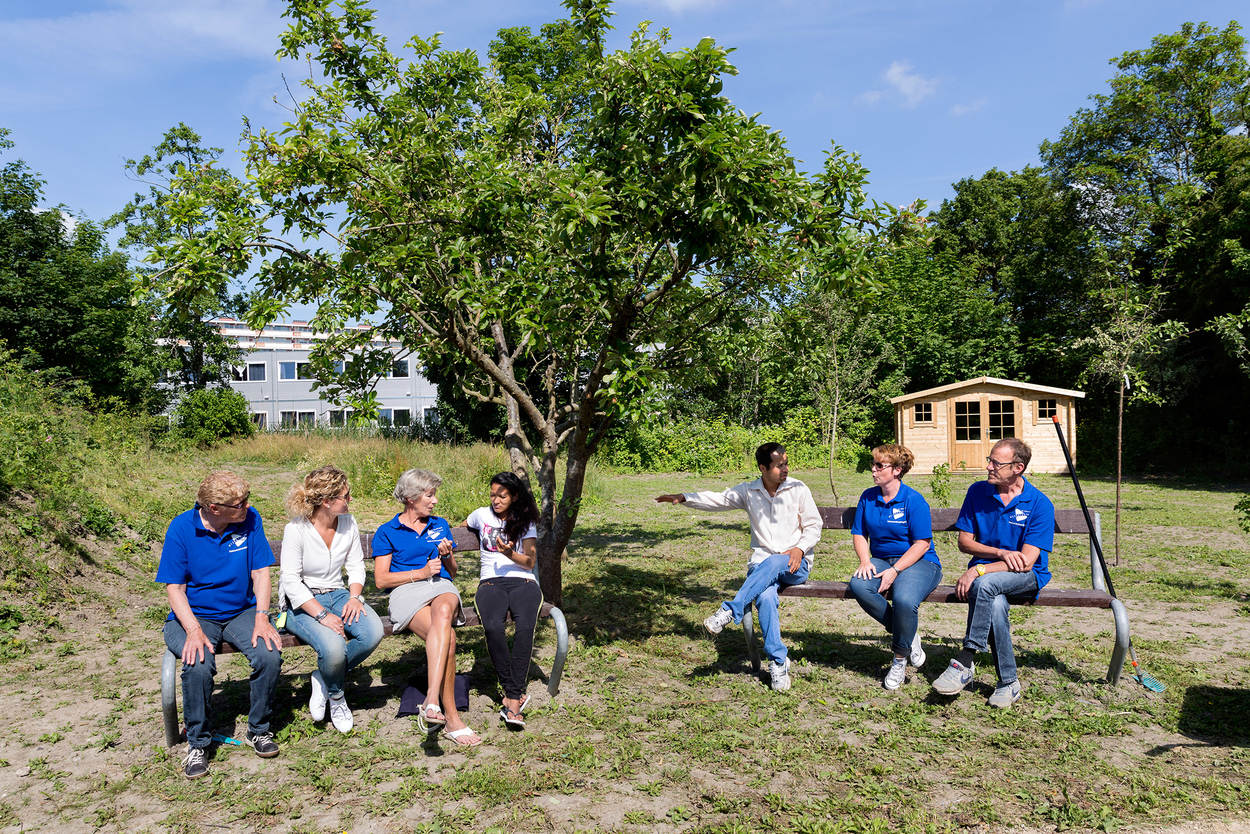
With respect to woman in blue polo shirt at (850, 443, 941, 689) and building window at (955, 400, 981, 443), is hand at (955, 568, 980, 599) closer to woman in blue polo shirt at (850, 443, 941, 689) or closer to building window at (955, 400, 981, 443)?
woman in blue polo shirt at (850, 443, 941, 689)

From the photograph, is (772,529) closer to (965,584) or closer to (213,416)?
(965,584)

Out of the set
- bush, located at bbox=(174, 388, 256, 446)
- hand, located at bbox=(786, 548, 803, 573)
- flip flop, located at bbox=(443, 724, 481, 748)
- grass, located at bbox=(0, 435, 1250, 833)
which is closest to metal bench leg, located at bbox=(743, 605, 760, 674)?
grass, located at bbox=(0, 435, 1250, 833)

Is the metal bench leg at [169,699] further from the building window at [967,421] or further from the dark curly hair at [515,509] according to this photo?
the building window at [967,421]

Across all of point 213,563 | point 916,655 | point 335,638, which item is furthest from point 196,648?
point 916,655

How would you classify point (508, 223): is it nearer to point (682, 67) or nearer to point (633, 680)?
point (682, 67)

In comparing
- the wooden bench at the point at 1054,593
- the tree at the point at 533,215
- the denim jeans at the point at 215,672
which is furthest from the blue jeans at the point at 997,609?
the denim jeans at the point at 215,672

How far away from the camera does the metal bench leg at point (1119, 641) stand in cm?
436

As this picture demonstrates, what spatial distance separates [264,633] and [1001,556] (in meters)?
3.98

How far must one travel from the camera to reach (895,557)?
16.2 ft

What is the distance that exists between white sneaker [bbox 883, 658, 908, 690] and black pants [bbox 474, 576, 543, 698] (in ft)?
6.71

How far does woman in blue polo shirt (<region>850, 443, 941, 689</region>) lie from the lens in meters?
4.64

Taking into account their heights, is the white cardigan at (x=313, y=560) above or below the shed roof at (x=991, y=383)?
below

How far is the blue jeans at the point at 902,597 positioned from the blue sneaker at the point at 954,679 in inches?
11.1

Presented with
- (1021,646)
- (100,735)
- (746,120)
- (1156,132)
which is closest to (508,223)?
(746,120)
